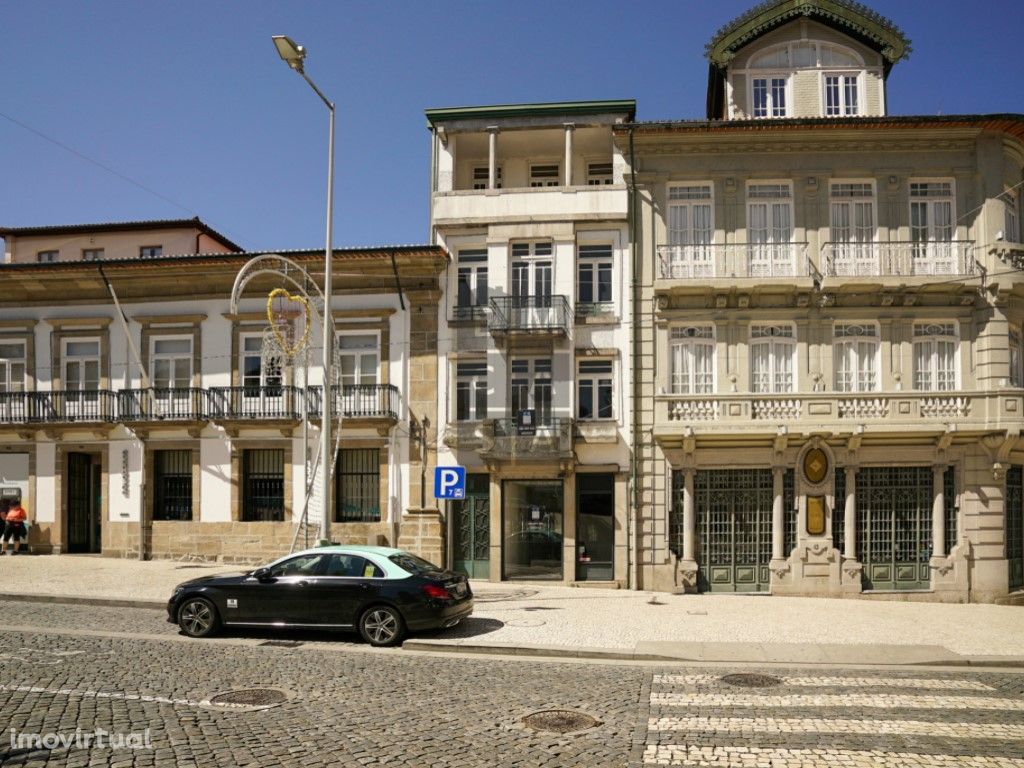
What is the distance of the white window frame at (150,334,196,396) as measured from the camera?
87.8 ft

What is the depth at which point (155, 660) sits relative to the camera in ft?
43.1

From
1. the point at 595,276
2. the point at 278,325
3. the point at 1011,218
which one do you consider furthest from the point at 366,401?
the point at 1011,218

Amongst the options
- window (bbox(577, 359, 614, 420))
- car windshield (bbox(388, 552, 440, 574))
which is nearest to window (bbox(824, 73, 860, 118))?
window (bbox(577, 359, 614, 420))

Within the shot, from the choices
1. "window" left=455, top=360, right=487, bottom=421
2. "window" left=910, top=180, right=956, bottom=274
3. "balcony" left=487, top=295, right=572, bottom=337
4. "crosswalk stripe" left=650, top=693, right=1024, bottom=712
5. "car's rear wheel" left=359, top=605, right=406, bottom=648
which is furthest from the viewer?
"window" left=455, top=360, right=487, bottom=421

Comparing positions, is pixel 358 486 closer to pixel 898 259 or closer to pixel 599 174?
pixel 599 174

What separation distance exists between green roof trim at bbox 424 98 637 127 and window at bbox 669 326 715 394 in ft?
20.0

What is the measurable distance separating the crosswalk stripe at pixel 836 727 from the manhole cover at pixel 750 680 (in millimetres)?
1969

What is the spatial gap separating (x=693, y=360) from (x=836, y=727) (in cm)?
1495

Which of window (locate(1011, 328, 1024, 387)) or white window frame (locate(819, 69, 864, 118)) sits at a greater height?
white window frame (locate(819, 69, 864, 118))

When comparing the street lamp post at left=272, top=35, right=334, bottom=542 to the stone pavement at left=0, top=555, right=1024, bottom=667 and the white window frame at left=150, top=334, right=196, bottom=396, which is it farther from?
the white window frame at left=150, top=334, right=196, bottom=396

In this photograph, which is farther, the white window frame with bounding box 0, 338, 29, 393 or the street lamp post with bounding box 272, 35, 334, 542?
the white window frame with bounding box 0, 338, 29, 393

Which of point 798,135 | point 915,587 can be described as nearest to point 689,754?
point 915,587

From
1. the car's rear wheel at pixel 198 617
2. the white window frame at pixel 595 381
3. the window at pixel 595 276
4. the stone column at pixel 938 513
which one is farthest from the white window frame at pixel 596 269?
the car's rear wheel at pixel 198 617
